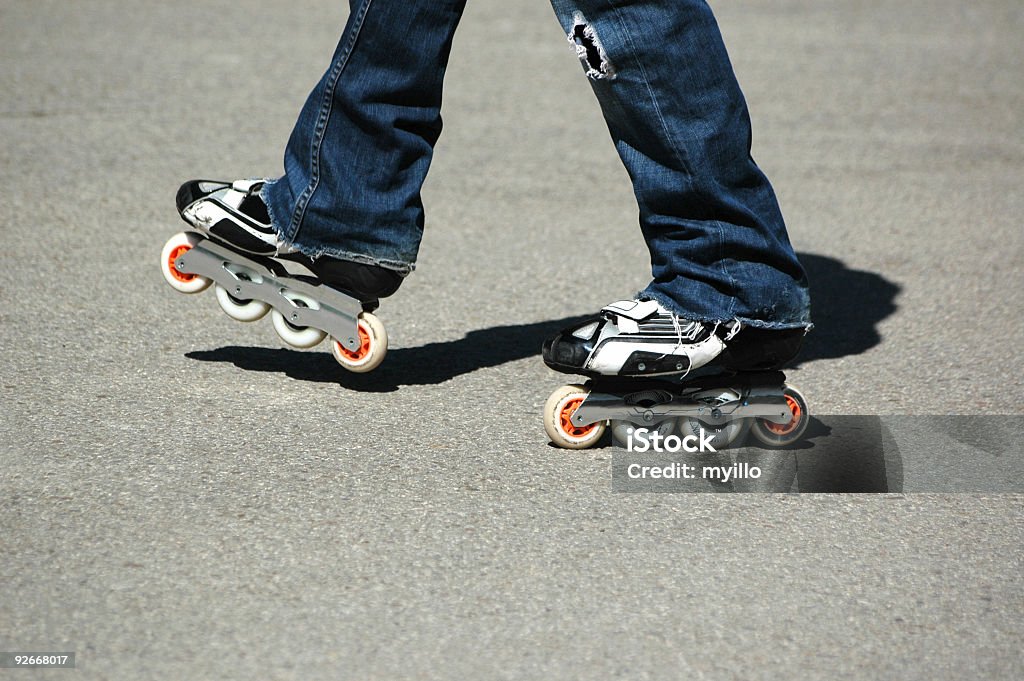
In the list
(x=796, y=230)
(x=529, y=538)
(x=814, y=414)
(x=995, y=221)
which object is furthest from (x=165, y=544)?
(x=995, y=221)

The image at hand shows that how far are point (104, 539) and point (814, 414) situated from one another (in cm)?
174

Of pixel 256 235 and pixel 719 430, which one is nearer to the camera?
pixel 719 430

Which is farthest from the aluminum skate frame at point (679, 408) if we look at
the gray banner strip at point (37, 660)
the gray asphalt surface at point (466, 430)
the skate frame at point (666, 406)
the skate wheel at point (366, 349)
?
the gray banner strip at point (37, 660)

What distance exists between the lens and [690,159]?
289 centimetres

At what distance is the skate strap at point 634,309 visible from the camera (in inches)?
116

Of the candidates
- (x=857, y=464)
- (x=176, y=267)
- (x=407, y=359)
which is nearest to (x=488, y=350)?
(x=407, y=359)

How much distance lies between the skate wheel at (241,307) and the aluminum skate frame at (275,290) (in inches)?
0.9

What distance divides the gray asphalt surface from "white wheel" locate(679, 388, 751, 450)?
0.78 ft

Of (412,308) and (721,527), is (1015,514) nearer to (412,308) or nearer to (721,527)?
(721,527)

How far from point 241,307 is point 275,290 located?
0.12 m

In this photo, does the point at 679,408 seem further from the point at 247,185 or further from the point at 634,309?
the point at 247,185

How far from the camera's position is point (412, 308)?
13.4 feet

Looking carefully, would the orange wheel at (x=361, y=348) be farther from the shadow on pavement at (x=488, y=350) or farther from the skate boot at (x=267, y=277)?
the shadow on pavement at (x=488, y=350)

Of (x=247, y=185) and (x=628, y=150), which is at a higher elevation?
(x=628, y=150)
